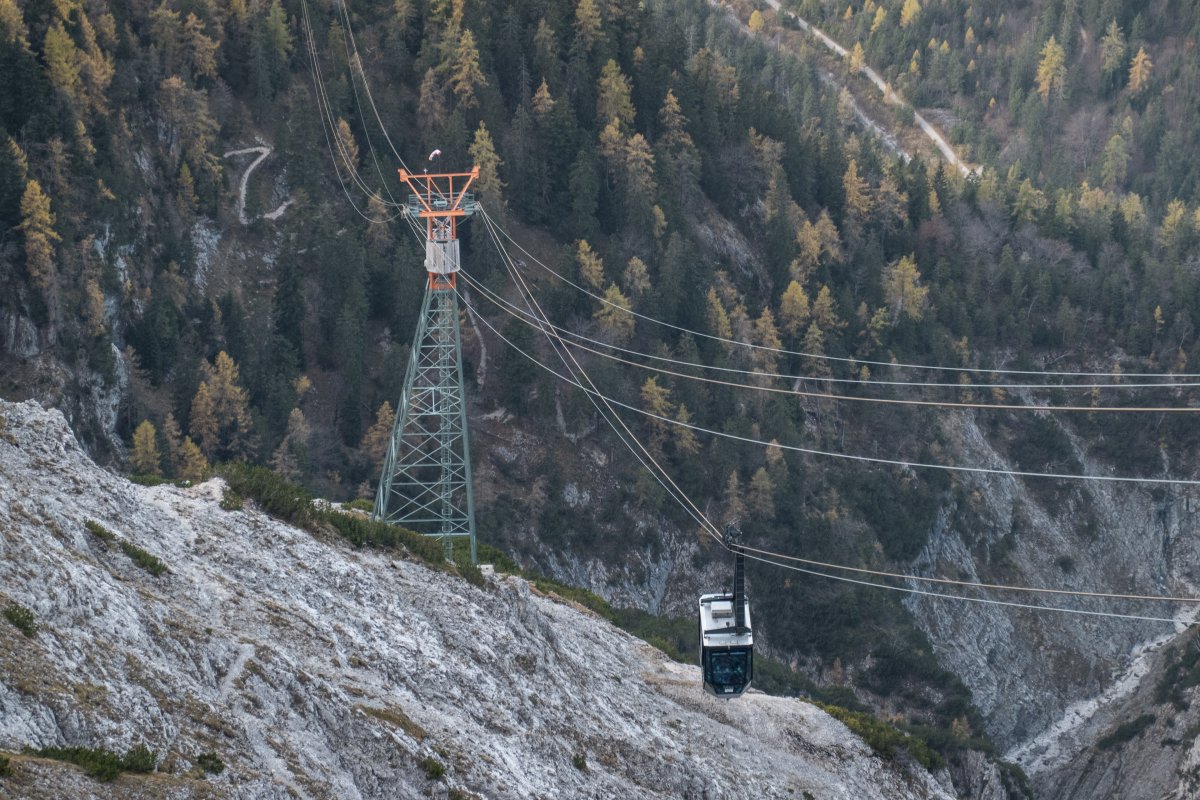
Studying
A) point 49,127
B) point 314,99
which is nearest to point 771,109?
point 314,99

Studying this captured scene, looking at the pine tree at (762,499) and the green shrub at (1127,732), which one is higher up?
the pine tree at (762,499)

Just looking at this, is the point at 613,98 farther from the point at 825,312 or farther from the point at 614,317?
the point at 825,312

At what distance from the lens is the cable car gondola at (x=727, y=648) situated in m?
49.2

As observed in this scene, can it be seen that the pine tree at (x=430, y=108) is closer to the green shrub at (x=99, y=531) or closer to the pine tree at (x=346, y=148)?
the pine tree at (x=346, y=148)

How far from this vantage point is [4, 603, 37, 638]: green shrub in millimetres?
26516

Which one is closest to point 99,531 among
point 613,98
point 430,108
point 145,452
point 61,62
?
point 145,452

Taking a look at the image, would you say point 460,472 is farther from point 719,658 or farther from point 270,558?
point 270,558

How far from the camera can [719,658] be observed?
162ft

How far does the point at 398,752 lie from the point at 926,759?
31531 millimetres

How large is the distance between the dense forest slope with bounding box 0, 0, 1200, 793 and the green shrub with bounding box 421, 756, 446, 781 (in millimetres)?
47258

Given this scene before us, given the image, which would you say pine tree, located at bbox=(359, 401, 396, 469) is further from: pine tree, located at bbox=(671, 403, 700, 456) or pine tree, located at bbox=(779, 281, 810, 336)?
pine tree, located at bbox=(779, 281, 810, 336)

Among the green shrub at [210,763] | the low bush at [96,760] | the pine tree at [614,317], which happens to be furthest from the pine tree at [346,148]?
the low bush at [96,760]

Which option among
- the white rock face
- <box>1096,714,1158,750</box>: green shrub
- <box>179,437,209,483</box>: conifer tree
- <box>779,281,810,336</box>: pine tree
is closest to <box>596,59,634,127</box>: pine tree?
<box>779,281,810,336</box>: pine tree

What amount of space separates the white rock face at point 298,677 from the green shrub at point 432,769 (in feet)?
0.14
